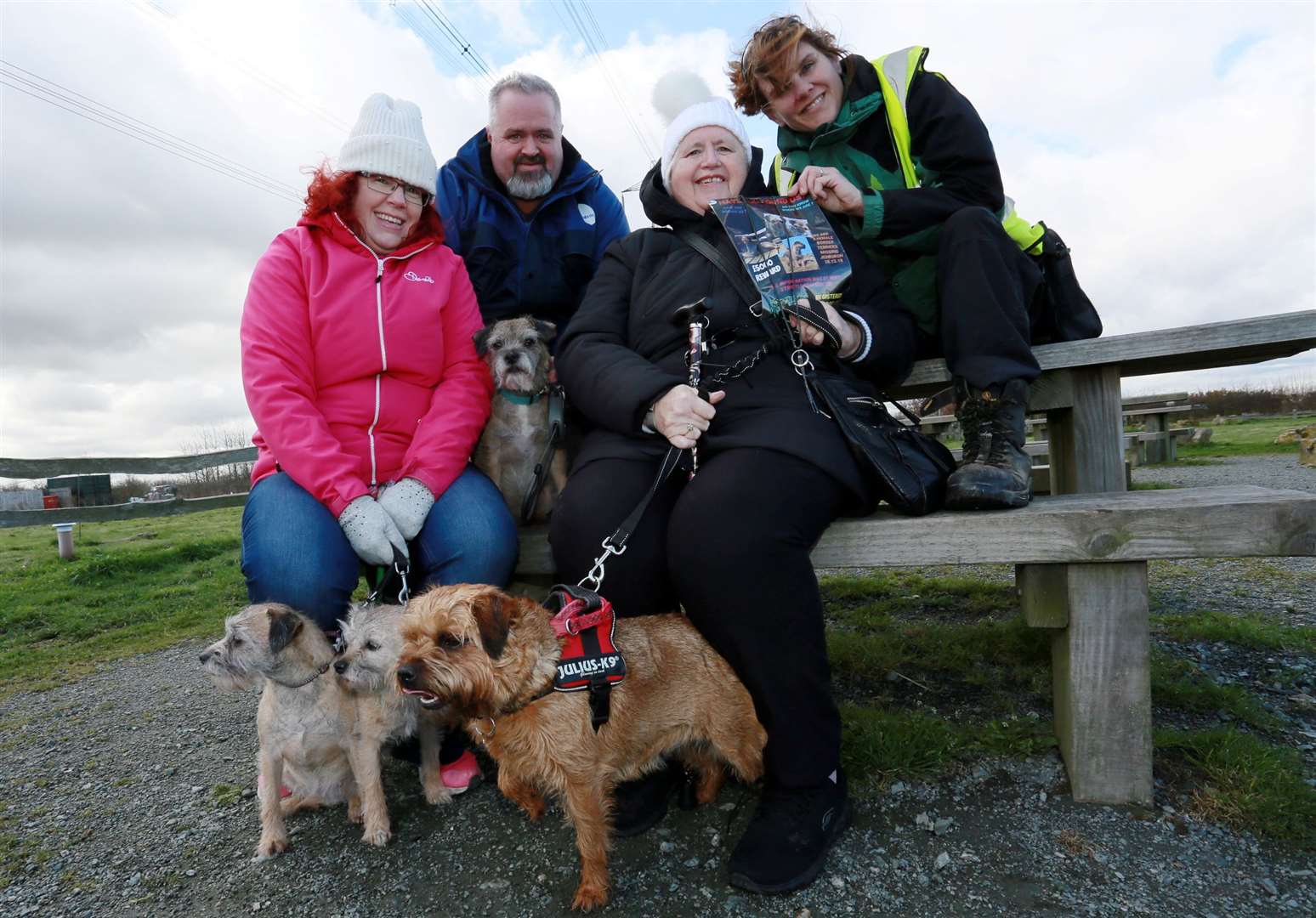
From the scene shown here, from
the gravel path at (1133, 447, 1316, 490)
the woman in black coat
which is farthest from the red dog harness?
the gravel path at (1133, 447, 1316, 490)

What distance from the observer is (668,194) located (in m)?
3.54

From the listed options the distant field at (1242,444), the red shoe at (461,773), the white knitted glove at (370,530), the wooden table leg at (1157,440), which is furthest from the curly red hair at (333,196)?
the distant field at (1242,444)

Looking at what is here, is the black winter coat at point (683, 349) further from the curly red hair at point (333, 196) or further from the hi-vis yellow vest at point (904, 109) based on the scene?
the curly red hair at point (333, 196)

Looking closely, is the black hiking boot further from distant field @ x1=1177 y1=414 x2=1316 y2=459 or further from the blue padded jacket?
distant field @ x1=1177 y1=414 x2=1316 y2=459

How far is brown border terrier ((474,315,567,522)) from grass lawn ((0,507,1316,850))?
2.04 metres

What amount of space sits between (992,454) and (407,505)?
2.46 m

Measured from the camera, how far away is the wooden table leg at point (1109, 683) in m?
2.63

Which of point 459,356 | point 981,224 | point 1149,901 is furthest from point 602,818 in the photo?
point 981,224

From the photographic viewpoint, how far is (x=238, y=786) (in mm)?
3371

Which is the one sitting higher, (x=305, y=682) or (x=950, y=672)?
(x=305, y=682)

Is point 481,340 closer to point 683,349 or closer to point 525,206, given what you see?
point 525,206

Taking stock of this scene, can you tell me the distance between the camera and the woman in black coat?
98.2 inches

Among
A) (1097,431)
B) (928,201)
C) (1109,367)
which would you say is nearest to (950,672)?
(1097,431)

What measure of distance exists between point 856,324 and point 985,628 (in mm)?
2535
